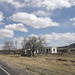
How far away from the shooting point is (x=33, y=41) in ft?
250

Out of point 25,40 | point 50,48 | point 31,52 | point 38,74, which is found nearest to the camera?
point 38,74

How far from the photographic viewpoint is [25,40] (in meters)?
80.9

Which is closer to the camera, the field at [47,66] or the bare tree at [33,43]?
the field at [47,66]

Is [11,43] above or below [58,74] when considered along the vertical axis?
above

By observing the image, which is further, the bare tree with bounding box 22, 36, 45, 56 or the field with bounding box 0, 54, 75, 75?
the bare tree with bounding box 22, 36, 45, 56

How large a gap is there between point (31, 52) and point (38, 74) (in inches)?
2272

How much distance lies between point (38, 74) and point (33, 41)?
59643mm

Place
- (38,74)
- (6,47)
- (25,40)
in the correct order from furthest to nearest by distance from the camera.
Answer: (6,47) → (25,40) → (38,74)

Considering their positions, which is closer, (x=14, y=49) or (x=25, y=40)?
(x=25, y=40)

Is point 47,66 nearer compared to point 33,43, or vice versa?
point 47,66

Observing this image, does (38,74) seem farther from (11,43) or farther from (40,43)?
(11,43)

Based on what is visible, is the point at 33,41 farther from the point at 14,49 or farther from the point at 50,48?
the point at 14,49

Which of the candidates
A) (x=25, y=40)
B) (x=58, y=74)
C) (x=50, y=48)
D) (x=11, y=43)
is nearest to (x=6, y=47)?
(x=11, y=43)

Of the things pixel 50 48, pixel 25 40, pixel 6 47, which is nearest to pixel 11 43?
pixel 6 47
